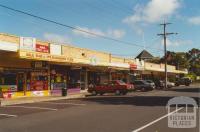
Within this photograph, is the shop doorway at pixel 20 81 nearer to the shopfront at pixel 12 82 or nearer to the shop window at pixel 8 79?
the shopfront at pixel 12 82

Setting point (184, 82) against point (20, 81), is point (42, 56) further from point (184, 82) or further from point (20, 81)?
point (184, 82)

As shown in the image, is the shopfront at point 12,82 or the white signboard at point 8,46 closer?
the white signboard at point 8,46

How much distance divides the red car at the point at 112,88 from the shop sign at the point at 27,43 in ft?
31.9

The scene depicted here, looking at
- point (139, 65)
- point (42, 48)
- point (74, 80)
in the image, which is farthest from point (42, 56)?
point (139, 65)

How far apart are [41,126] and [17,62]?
18.8 m

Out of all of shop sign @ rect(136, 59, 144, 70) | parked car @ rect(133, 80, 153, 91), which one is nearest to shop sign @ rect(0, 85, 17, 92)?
parked car @ rect(133, 80, 153, 91)

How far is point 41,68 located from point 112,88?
8.03m

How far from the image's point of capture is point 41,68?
36281 mm

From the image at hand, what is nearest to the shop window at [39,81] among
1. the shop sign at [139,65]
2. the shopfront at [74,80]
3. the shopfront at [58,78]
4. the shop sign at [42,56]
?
the shopfront at [58,78]

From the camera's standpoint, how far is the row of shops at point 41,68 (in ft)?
101

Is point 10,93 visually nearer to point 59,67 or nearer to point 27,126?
point 59,67

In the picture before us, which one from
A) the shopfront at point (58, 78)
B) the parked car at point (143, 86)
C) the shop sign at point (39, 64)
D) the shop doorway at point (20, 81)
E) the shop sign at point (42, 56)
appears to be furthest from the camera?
the parked car at point (143, 86)

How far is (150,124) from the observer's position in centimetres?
1455

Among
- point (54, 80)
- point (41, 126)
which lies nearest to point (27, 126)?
point (41, 126)
